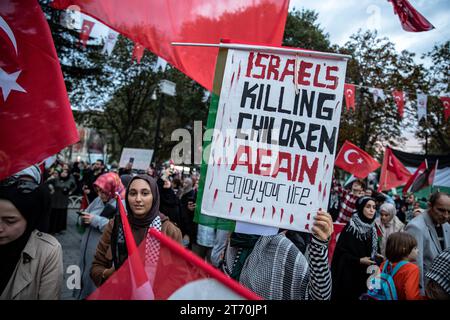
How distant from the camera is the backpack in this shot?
3060mm

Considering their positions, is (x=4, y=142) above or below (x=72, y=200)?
above

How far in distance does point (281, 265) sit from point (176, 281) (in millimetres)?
924

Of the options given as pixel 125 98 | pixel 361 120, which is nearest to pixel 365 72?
pixel 361 120

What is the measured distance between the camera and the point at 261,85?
2.28 metres

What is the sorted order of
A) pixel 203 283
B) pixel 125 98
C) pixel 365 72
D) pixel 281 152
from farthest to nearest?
pixel 125 98 → pixel 365 72 → pixel 281 152 → pixel 203 283

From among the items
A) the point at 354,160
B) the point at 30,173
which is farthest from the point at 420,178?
the point at 30,173

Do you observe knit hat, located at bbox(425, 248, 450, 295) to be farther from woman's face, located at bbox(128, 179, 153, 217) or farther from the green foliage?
the green foliage

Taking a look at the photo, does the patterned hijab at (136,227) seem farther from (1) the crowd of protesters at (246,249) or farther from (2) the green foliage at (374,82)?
(2) the green foliage at (374,82)

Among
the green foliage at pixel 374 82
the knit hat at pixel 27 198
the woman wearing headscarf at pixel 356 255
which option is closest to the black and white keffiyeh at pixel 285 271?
the knit hat at pixel 27 198

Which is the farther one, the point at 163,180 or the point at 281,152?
the point at 163,180

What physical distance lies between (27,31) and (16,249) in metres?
1.46

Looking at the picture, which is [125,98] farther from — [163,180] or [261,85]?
[261,85]

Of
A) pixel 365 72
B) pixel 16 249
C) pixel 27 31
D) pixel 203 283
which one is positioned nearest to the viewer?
pixel 203 283
